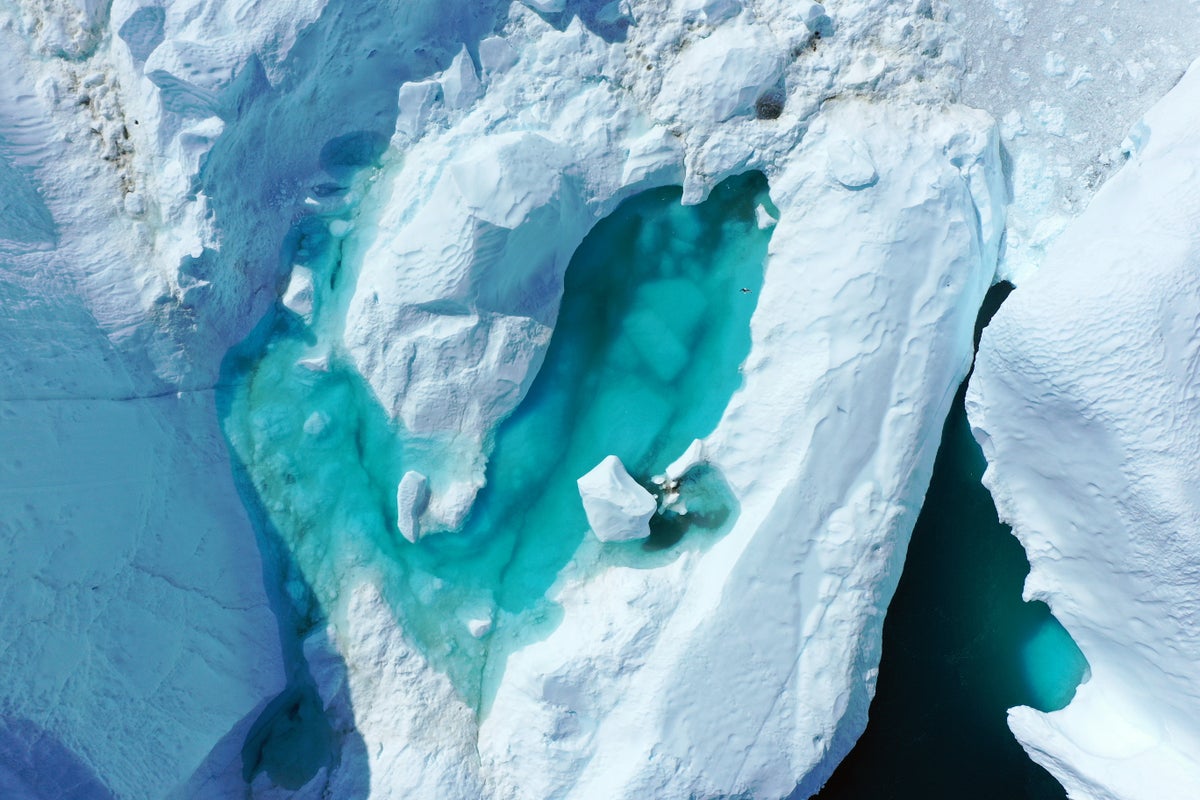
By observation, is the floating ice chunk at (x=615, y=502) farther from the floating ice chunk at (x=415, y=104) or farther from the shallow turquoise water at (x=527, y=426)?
the floating ice chunk at (x=415, y=104)

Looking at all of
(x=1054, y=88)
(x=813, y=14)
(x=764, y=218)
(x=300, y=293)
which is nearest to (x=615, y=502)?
(x=764, y=218)

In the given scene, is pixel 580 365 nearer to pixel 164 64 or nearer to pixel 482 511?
pixel 482 511

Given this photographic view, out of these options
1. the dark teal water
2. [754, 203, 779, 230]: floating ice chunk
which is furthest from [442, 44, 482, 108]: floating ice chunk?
the dark teal water

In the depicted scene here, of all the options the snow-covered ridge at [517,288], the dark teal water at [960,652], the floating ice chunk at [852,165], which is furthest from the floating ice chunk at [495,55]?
the dark teal water at [960,652]

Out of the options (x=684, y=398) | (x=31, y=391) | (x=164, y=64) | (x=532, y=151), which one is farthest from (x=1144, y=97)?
(x=31, y=391)

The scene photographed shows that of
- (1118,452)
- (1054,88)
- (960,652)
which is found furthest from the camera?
(960,652)

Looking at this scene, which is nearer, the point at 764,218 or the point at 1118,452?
the point at 1118,452

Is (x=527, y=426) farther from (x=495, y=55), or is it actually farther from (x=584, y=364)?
(x=495, y=55)
